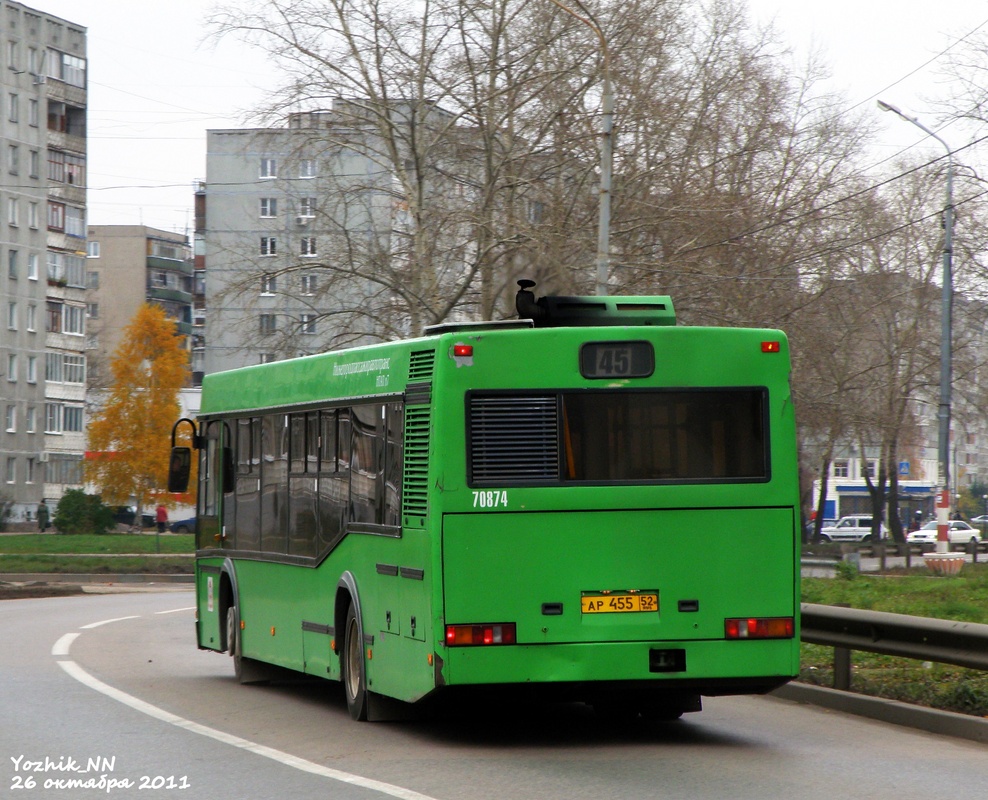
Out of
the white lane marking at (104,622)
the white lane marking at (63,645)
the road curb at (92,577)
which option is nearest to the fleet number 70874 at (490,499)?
the white lane marking at (63,645)

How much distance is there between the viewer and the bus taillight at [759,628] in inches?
416

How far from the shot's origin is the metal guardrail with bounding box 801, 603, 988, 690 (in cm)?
1123

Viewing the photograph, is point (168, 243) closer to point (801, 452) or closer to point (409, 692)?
point (801, 452)

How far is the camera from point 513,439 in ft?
34.4

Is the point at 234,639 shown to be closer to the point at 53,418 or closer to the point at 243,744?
the point at 243,744

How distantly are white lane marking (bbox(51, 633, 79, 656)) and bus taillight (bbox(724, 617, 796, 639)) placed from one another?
34.9 ft

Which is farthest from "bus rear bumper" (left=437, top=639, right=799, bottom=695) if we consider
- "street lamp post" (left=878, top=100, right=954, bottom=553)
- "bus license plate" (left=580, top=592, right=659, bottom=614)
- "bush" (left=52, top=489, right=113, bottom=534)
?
"bush" (left=52, top=489, right=113, bottom=534)

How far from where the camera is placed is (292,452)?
13.8 metres

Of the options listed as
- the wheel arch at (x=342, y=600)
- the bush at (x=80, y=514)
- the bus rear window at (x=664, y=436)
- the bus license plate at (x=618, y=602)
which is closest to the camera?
the bus license plate at (x=618, y=602)

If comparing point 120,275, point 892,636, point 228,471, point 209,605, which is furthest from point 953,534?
point 892,636

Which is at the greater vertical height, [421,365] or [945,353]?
[945,353]

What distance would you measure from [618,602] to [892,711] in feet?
8.85

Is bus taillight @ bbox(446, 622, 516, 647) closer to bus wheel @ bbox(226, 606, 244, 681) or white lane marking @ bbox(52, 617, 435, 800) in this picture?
white lane marking @ bbox(52, 617, 435, 800)

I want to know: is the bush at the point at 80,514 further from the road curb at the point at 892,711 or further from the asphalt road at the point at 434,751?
the road curb at the point at 892,711
